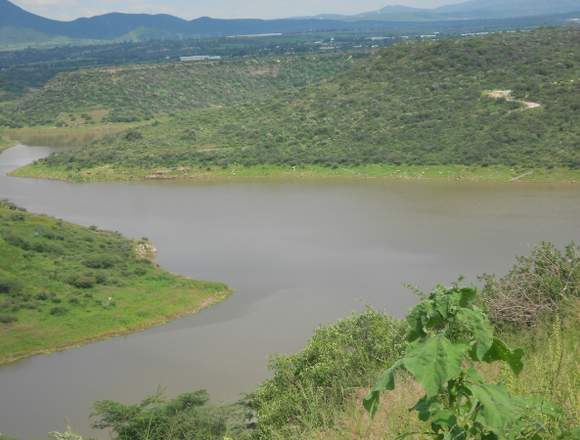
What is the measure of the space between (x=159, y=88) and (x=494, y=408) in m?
69.2

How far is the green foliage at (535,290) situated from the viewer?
28.1 feet

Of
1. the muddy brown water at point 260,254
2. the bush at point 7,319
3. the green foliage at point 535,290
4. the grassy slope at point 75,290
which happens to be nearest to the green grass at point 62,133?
the muddy brown water at point 260,254

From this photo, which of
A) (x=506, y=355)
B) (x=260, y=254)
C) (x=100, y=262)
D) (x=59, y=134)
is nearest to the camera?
(x=506, y=355)

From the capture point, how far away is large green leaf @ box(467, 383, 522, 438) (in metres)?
2.45

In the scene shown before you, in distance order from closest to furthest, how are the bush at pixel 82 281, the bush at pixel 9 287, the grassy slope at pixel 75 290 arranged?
1. the grassy slope at pixel 75 290
2. the bush at pixel 9 287
3. the bush at pixel 82 281

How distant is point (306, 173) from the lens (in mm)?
38594

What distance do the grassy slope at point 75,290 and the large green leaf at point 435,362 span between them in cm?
1614

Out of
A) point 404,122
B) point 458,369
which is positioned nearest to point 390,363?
point 458,369

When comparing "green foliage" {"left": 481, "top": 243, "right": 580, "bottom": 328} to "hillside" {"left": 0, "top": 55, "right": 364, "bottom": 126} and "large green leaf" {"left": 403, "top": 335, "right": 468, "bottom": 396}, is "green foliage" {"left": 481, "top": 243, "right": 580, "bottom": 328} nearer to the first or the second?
"large green leaf" {"left": 403, "top": 335, "right": 468, "bottom": 396}

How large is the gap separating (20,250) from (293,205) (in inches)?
436

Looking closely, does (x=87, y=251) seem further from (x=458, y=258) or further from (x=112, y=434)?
(x=112, y=434)

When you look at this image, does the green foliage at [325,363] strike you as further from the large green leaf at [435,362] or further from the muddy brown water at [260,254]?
the large green leaf at [435,362]

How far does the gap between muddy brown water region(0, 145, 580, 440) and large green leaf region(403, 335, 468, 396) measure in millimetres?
11701

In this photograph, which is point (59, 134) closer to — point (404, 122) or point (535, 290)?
point (404, 122)
